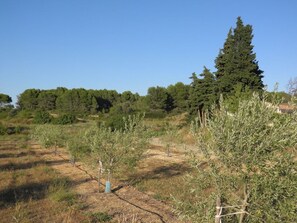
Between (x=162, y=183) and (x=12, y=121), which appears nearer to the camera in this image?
(x=162, y=183)

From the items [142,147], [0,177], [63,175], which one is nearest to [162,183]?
[142,147]

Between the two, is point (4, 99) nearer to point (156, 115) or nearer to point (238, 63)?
point (156, 115)

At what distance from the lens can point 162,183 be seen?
63.2 ft

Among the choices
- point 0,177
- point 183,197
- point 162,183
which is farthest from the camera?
point 0,177

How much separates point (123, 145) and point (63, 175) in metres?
6.95

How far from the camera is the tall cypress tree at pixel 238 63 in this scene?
40150 millimetres

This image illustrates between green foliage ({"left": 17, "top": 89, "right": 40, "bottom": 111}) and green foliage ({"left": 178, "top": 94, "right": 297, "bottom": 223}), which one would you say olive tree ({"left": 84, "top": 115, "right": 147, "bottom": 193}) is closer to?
green foliage ({"left": 178, "top": 94, "right": 297, "bottom": 223})

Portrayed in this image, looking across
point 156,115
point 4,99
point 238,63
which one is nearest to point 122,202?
point 238,63

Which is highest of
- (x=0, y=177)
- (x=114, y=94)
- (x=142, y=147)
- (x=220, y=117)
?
(x=114, y=94)

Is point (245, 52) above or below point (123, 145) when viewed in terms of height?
above

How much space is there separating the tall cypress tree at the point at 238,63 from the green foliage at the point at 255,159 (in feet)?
113

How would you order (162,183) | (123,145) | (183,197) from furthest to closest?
(162,183) < (123,145) < (183,197)

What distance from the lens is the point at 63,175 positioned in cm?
2169

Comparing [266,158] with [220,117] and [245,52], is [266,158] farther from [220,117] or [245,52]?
[245,52]
